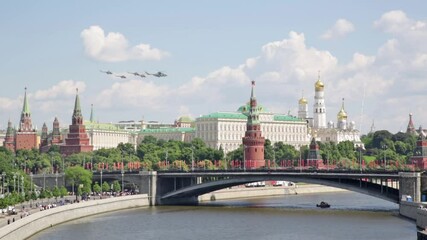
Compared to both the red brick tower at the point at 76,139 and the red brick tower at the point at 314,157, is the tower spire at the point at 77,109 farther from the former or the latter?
the red brick tower at the point at 314,157

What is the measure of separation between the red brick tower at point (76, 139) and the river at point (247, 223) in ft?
279

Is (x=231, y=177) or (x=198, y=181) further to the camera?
(x=198, y=181)

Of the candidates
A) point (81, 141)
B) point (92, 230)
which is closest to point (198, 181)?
point (92, 230)

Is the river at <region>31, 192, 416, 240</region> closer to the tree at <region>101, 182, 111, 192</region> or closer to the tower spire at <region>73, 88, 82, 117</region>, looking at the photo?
the tree at <region>101, 182, 111, 192</region>

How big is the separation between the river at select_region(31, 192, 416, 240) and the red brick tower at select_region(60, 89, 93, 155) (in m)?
84.9

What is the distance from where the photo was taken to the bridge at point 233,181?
9669 centimetres

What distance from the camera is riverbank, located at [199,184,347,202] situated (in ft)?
408

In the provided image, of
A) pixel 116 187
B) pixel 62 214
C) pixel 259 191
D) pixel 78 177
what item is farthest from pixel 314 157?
pixel 62 214

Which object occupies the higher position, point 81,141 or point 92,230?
point 81,141

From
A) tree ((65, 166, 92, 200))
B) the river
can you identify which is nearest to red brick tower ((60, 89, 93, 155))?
tree ((65, 166, 92, 200))

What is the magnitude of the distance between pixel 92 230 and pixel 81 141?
115 metres

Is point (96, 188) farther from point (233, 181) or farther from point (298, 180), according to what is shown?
point (298, 180)

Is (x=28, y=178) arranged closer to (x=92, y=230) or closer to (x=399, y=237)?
(x=92, y=230)

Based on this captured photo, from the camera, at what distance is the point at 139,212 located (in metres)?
101
